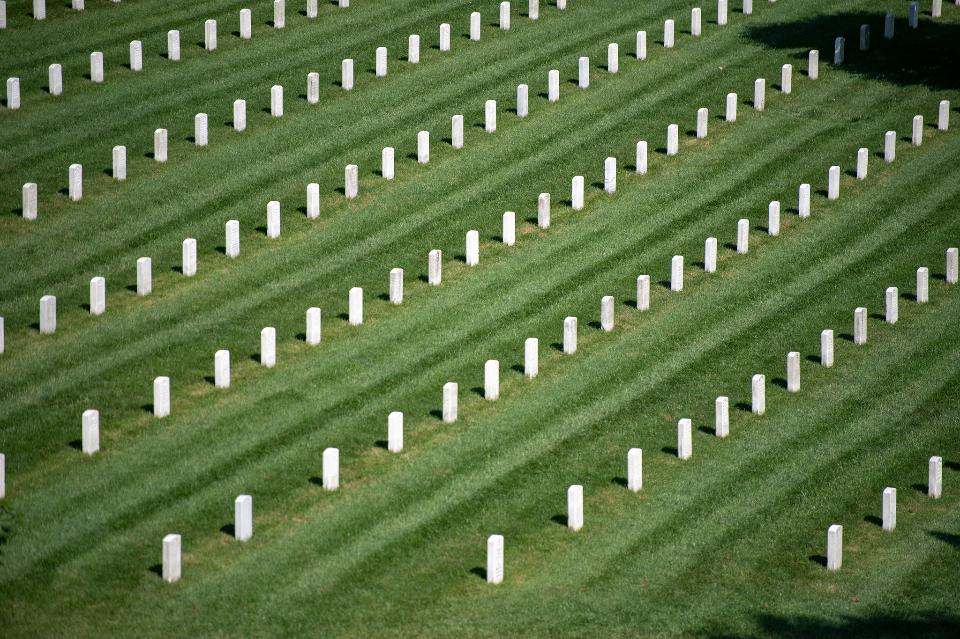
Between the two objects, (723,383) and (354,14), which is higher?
(354,14)

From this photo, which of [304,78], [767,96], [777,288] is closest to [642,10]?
[767,96]

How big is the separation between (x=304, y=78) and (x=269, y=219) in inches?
290

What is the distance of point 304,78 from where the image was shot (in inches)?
1421

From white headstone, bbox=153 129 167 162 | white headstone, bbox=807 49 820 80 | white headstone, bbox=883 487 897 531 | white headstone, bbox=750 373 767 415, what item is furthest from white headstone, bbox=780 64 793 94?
white headstone, bbox=883 487 897 531

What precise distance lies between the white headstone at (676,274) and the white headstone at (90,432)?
1062 centimetres

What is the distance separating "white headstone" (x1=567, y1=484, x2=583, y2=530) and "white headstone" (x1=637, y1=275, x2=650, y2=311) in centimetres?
692

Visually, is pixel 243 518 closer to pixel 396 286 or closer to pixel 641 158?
pixel 396 286

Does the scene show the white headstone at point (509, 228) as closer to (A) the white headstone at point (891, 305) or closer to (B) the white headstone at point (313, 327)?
(B) the white headstone at point (313, 327)

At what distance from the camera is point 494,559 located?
66.1 feet

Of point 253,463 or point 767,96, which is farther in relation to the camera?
point 767,96

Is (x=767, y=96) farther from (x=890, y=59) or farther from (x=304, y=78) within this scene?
(x=304, y=78)

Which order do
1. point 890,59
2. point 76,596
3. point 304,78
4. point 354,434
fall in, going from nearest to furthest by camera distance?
point 76,596, point 354,434, point 304,78, point 890,59

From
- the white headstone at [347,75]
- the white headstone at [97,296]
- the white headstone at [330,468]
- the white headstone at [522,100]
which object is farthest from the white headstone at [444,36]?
the white headstone at [330,468]

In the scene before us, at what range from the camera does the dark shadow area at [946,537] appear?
865 inches
